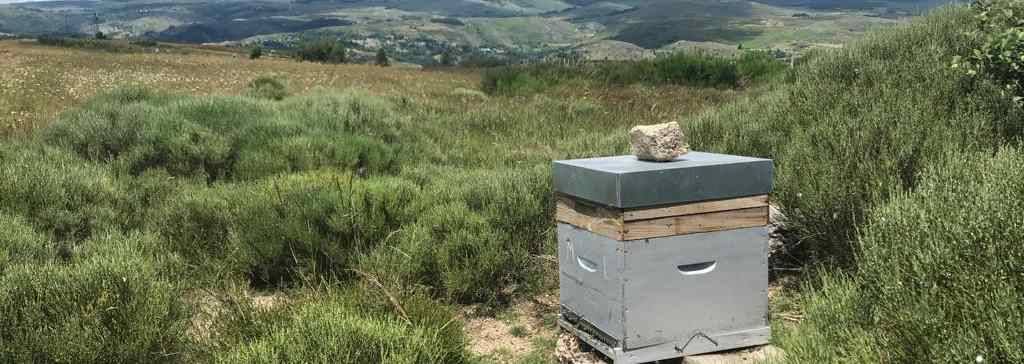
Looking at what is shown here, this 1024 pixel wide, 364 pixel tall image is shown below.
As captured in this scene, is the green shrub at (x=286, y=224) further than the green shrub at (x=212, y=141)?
No

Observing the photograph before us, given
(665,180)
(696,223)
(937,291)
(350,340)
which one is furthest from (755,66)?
(350,340)

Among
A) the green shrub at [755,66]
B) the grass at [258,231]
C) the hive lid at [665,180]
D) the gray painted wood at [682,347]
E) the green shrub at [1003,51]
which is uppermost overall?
the green shrub at [1003,51]

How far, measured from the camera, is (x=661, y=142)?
4289 mm

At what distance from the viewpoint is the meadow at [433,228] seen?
3289 millimetres

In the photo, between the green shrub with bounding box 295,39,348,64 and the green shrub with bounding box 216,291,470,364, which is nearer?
the green shrub with bounding box 216,291,470,364

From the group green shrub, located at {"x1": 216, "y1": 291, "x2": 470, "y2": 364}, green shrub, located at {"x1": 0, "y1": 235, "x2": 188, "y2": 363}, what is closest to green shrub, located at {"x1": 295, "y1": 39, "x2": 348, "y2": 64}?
green shrub, located at {"x1": 0, "y1": 235, "x2": 188, "y2": 363}

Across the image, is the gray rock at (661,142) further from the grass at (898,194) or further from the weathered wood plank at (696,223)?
the grass at (898,194)

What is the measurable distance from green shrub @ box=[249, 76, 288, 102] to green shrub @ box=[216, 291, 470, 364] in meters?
15.1

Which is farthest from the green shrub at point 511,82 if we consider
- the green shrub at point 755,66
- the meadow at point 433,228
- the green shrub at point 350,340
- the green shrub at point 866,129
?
the green shrub at point 350,340

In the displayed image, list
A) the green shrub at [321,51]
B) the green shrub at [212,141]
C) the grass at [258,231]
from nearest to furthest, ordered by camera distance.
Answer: the grass at [258,231], the green shrub at [212,141], the green shrub at [321,51]

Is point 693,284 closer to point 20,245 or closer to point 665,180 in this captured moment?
point 665,180

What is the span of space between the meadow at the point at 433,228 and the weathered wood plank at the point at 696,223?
0.55 metres

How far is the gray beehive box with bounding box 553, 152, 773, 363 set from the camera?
387 centimetres

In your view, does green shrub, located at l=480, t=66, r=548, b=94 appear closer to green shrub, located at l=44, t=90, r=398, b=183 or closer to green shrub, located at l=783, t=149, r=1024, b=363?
green shrub, located at l=44, t=90, r=398, b=183
